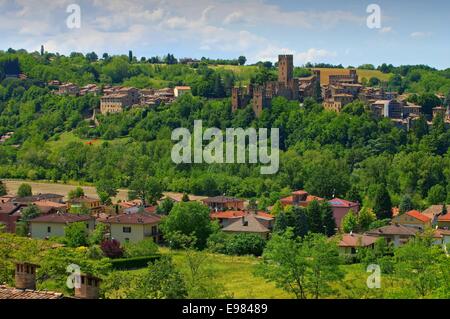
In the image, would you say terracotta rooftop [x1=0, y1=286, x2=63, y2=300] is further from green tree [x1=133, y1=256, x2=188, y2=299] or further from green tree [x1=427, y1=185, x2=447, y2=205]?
green tree [x1=427, y1=185, x2=447, y2=205]

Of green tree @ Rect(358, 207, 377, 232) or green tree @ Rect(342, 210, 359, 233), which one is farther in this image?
green tree @ Rect(358, 207, 377, 232)

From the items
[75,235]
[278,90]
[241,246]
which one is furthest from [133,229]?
[278,90]

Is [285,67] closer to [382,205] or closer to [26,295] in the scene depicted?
[382,205]

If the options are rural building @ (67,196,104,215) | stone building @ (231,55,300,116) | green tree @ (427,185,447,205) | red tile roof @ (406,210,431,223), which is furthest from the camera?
stone building @ (231,55,300,116)

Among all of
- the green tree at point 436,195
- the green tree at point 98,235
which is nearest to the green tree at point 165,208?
the green tree at point 98,235

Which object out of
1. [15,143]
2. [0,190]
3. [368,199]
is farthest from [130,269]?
[15,143]

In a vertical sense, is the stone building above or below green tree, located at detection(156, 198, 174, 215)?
above

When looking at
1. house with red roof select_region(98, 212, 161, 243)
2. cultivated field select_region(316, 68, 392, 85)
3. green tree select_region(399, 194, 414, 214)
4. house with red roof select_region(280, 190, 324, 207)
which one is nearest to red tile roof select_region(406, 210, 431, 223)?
green tree select_region(399, 194, 414, 214)
